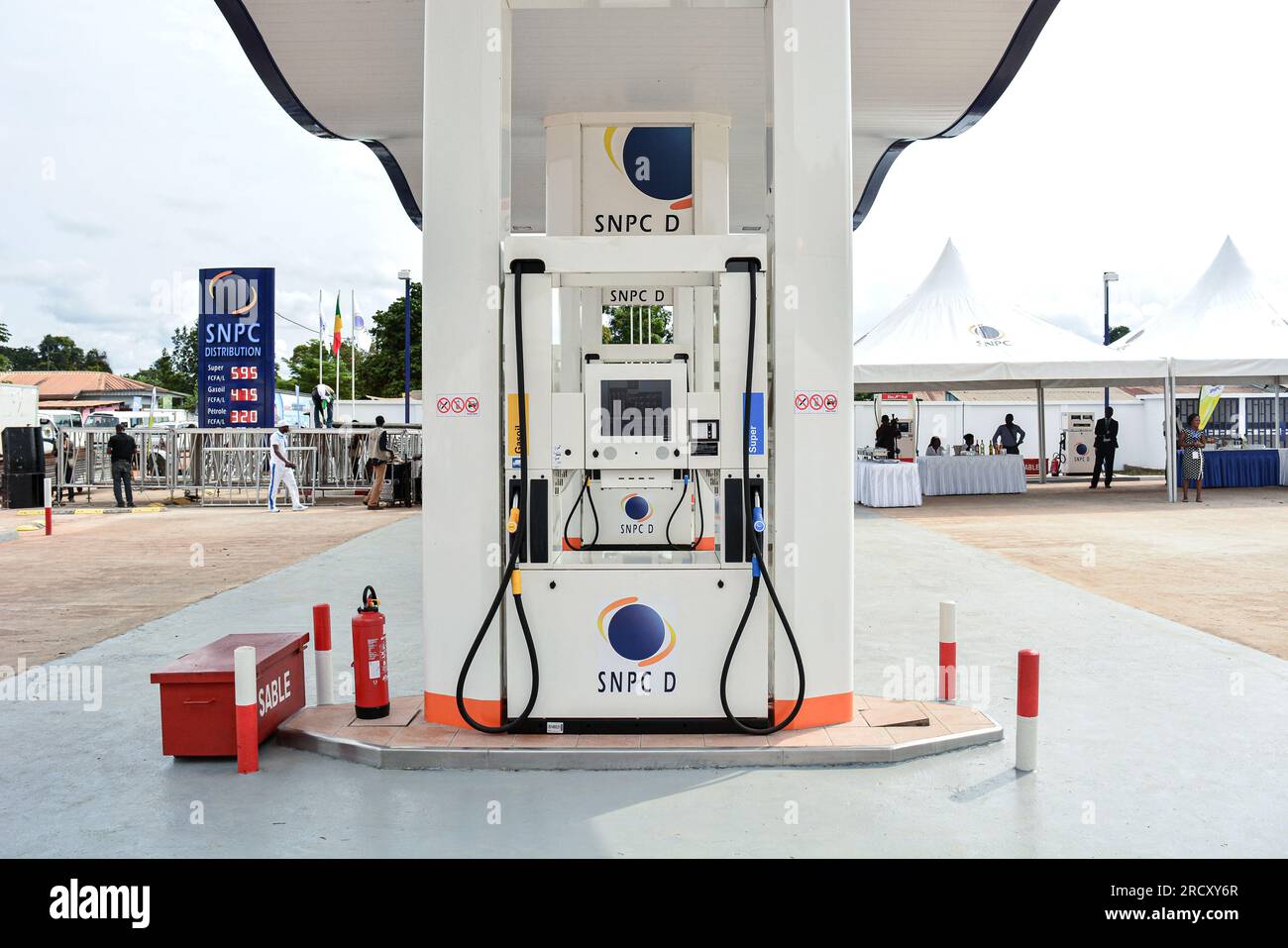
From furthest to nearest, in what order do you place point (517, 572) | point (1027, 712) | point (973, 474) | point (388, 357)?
1. point (388, 357)
2. point (973, 474)
3. point (517, 572)
4. point (1027, 712)

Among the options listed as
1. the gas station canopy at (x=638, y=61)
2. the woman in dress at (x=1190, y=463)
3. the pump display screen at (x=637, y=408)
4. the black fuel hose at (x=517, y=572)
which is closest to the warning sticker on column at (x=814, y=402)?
the pump display screen at (x=637, y=408)

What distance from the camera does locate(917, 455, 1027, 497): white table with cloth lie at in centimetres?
2319

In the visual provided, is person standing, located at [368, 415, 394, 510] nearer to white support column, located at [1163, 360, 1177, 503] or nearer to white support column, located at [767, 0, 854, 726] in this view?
white support column, located at [1163, 360, 1177, 503]

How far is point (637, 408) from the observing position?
17.8 feet

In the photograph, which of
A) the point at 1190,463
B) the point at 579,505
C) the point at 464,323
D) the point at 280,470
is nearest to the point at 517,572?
the point at 464,323

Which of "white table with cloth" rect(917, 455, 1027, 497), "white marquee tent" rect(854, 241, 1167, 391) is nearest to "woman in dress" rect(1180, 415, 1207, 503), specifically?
"white marquee tent" rect(854, 241, 1167, 391)

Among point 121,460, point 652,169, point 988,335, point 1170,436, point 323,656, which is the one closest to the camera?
point 323,656

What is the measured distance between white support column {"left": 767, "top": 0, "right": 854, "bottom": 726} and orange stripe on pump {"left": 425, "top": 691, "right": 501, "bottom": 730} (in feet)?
4.96

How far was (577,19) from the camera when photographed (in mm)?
8430

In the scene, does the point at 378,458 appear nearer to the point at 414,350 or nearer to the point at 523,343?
the point at 523,343

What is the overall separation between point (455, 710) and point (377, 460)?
16.2m

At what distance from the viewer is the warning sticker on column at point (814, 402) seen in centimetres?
529

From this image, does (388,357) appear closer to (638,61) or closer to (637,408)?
(638,61)

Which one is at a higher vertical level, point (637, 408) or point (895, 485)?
point (637, 408)
